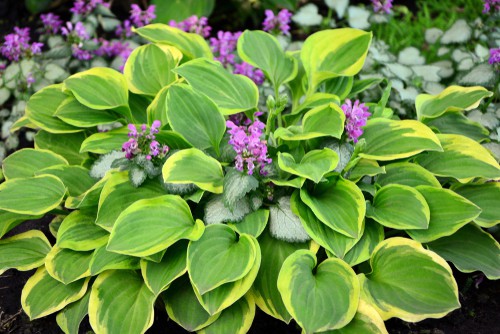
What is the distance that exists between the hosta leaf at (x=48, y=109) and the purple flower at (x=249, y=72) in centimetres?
88

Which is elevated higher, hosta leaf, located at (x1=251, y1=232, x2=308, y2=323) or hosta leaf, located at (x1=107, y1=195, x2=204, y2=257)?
hosta leaf, located at (x1=107, y1=195, x2=204, y2=257)

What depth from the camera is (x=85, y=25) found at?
348 cm

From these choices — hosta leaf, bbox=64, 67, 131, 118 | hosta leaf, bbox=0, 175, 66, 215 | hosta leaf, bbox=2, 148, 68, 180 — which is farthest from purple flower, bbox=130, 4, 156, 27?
hosta leaf, bbox=0, 175, 66, 215

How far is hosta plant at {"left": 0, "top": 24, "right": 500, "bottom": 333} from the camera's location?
6.87ft

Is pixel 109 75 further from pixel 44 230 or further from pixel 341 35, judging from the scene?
pixel 341 35

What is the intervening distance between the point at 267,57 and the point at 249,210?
2.74ft

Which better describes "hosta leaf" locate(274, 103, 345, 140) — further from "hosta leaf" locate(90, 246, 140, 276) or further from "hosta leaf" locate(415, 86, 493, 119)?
"hosta leaf" locate(90, 246, 140, 276)

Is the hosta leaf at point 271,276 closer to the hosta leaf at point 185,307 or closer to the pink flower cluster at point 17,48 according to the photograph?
the hosta leaf at point 185,307

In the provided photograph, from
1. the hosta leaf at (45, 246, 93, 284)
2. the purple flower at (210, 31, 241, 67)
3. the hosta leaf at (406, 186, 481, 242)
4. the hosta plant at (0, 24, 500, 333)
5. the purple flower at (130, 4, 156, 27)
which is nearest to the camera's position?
the hosta plant at (0, 24, 500, 333)

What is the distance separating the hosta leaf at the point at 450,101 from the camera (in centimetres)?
261

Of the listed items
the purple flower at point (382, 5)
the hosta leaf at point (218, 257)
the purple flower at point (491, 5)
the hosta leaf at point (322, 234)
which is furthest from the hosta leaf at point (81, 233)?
the purple flower at point (491, 5)

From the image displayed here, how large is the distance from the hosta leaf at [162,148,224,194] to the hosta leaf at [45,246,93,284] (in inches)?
19.1

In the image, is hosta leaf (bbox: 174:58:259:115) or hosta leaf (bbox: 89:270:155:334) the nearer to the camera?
hosta leaf (bbox: 89:270:155:334)

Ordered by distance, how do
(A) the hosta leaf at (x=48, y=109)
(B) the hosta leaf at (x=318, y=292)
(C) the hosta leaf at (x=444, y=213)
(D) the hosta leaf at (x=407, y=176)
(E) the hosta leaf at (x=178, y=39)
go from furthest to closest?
1. (E) the hosta leaf at (x=178, y=39)
2. (A) the hosta leaf at (x=48, y=109)
3. (D) the hosta leaf at (x=407, y=176)
4. (C) the hosta leaf at (x=444, y=213)
5. (B) the hosta leaf at (x=318, y=292)
